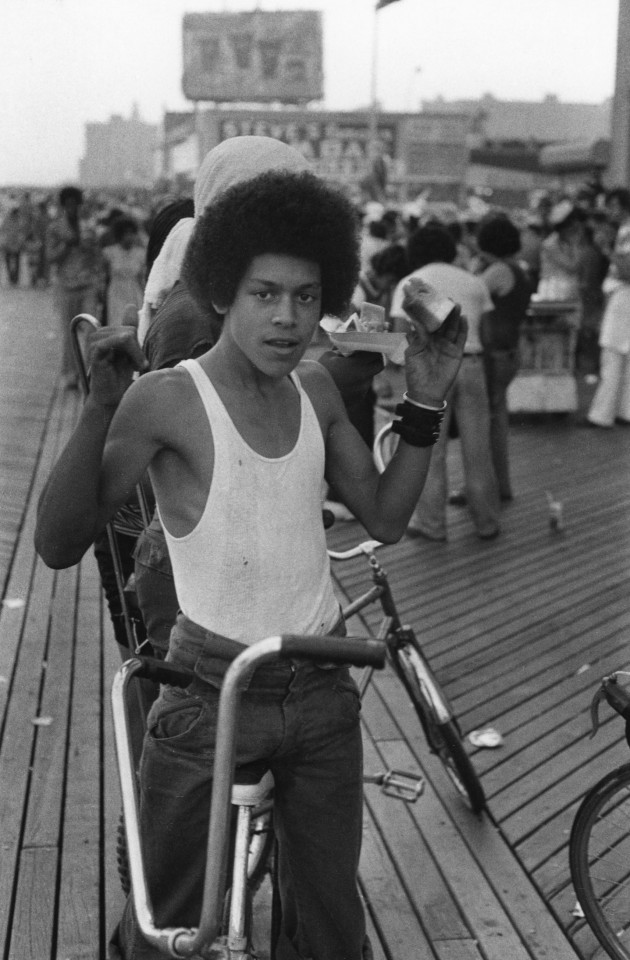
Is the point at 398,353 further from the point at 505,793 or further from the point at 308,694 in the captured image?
the point at 505,793

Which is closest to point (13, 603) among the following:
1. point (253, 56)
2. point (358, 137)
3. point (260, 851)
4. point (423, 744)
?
point (423, 744)

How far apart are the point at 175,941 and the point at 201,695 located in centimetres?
52

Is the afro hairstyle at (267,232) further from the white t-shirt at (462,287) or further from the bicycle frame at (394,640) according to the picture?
the white t-shirt at (462,287)

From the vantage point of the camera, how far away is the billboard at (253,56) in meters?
36.3

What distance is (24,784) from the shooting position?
13.5ft

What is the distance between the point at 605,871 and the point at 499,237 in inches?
203

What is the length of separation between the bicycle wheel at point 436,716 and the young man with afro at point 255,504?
1559 millimetres

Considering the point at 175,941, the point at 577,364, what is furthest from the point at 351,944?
the point at 577,364

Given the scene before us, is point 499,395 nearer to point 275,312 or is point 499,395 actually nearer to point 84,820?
point 84,820

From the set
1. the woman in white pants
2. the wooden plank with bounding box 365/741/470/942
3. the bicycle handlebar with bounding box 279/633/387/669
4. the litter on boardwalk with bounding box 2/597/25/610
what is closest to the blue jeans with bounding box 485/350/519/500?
the woman in white pants

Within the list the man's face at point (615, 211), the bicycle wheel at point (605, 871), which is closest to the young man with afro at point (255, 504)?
the bicycle wheel at point (605, 871)

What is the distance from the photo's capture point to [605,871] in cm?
354

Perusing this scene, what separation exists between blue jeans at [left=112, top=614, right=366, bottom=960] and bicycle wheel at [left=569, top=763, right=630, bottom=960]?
0.95 meters

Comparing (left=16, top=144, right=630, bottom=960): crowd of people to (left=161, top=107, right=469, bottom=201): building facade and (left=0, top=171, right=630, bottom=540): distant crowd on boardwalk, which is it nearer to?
(left=0, top=171, right=630, bottom=540): distant crowd on boardwalk
